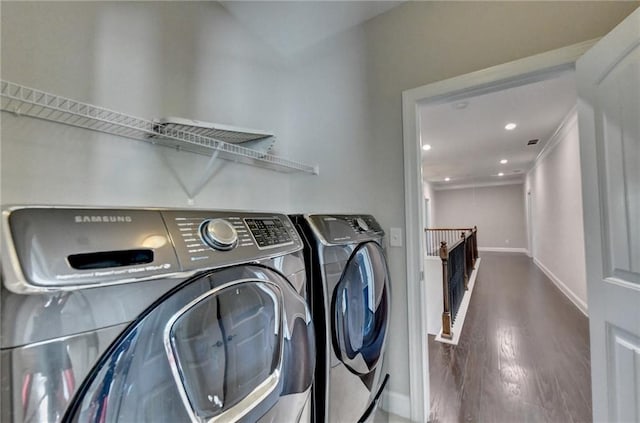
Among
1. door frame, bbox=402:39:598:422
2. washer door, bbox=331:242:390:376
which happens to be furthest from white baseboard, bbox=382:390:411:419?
washer door, bbox=331:242:390:376

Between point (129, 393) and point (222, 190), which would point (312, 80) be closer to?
point (222, 190)

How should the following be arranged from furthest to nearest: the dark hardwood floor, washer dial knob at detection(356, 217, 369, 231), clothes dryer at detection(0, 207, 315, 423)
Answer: the dark hardwood floor, washer dial knob at detection(356, 217, 369, 231), clothes dryer at detection(0, 207, 315, 423)

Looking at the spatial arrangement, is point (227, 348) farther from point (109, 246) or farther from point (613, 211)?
point (613, 211)

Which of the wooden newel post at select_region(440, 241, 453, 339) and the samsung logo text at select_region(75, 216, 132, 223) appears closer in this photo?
the samsung logo text at select_region(75, 216, 132, 223)

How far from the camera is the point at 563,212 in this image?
4.43 metres

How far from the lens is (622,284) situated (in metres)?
0.97

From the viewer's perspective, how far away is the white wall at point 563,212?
3644mm

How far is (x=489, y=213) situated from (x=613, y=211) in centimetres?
1062

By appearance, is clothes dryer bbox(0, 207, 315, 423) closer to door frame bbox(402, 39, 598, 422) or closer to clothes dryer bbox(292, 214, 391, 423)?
clothes dryer bbox(292, 214, 391, 423)

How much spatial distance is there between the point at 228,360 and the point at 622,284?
1.40 meters

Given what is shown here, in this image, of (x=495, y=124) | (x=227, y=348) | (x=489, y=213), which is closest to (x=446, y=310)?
(x=227, y=348)

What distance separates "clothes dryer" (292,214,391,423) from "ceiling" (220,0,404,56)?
1.38 m

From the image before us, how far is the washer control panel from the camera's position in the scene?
2.00 ft

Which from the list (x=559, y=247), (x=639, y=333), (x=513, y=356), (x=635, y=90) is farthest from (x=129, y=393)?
(x=559, y=247)
